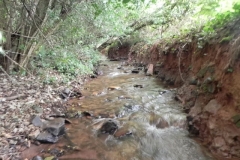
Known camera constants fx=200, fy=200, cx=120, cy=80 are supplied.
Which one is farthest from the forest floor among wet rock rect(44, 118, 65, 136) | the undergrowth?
the undergrowth

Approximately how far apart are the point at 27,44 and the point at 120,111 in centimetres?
331

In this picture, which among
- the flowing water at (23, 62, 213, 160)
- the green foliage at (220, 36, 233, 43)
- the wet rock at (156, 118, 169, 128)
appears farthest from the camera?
the wet rock at (156, 118, 169, 128)

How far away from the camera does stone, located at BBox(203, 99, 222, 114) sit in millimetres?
3275

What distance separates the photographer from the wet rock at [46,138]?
11.2 ft

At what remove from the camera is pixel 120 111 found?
4754 millimetres

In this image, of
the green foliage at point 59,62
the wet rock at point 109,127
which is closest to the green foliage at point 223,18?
the wet rock at point 109,127

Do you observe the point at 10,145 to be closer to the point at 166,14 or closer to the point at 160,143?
the point at 160,143

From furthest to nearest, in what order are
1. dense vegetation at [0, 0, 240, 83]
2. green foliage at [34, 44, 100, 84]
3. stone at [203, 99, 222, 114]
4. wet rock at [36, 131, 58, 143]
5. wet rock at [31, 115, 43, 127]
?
green foliage at [34, 44, 100, 84], dense vegetation at [0, 0, 240, 83], wet rock at [31, 115, 43, 127], wet rock at [36, 131, 58, 143], stone at [203, 99, 222, 114]

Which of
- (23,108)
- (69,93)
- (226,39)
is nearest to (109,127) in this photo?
(23,108)

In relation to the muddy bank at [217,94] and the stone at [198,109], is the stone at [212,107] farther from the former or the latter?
the stone at [198,109]

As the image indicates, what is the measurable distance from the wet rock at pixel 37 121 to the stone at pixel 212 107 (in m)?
3.07

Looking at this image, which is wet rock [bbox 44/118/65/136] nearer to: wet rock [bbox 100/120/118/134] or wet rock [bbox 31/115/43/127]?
wet rock [bbox 31/115/43/127]

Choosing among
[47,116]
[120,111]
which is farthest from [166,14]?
[47,116]

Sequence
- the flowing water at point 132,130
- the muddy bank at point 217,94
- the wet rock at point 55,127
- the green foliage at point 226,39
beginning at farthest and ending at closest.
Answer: the wet rock at point 55,127
the green foliage at point 226,39
the flowing water at point 132,130
the muddy bank at point 217,94
